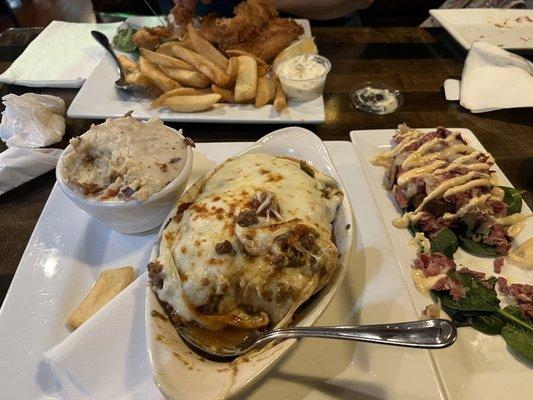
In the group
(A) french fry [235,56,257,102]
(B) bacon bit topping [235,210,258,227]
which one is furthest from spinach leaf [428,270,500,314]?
(A) french fry [235,56,257,102]

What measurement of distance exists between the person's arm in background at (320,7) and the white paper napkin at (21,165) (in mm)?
2578

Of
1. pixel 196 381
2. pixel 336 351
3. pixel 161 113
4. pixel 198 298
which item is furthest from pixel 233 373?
pixel 161 113

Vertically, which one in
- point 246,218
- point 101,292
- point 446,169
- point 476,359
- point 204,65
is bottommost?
point 476,359

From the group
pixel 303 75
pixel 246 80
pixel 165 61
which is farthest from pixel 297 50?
pixel 165 61

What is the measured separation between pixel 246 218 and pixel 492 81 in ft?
7.88

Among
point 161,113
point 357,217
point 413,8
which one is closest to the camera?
point 357,217

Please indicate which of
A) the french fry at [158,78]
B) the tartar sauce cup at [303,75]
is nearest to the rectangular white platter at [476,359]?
the tartar sauce cup at [303,75]

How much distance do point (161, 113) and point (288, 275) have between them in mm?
1595

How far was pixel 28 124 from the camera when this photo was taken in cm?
220

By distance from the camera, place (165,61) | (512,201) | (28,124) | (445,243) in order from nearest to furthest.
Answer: (445,243) → (512,201) → (28,124) → (165,61)

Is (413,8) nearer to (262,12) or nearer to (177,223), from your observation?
(262,12)

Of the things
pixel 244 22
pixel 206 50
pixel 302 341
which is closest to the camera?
pixel 302 341

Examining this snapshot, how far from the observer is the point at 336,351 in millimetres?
1284

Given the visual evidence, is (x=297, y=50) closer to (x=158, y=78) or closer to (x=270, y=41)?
(x=270, y=41)
